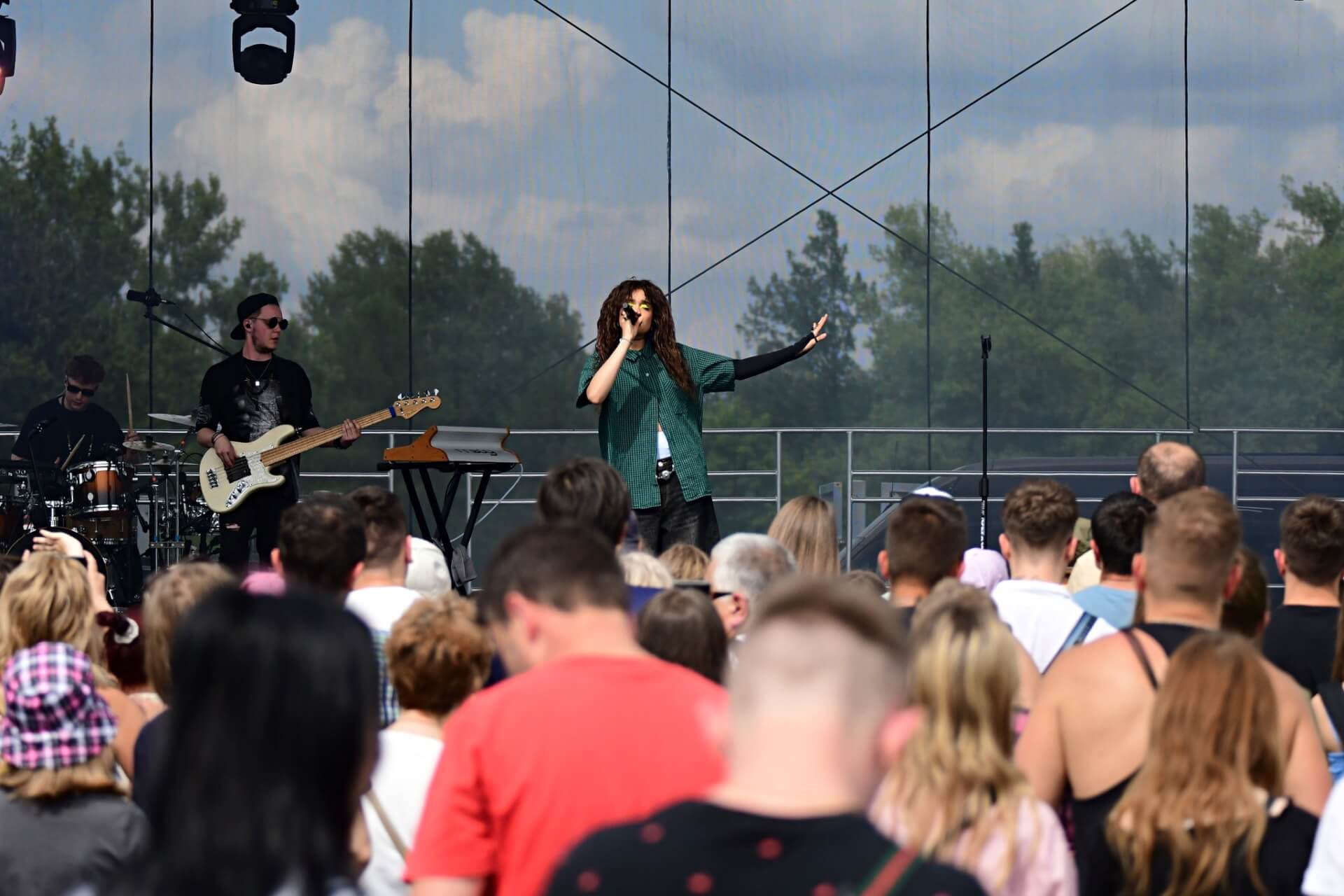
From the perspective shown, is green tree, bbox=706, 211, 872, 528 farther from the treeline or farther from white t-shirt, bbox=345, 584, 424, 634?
white t-shirt, bbox=345, 584, 424, 634

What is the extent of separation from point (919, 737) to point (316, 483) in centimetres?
914

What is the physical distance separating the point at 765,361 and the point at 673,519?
0.62 metres

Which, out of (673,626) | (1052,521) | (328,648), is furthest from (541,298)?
(328,648)

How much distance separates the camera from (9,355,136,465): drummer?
7457 millimetres

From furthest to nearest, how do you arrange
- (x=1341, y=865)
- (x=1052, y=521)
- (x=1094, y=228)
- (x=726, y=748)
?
(x=1094, y=228) → (x=1052, y=521) → (x=1341, y=865) → (x=726, y=748)

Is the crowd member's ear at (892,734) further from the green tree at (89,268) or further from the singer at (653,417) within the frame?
the green tree at (89,268)

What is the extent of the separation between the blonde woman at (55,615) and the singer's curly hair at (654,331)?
2.84m

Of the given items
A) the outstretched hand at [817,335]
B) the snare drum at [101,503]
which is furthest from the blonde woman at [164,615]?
the snare drum at [101,503]

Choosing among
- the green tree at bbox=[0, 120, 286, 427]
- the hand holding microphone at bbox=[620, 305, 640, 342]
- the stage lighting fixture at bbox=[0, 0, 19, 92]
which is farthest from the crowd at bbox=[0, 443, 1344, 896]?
the green tree at bbox=[0, 120, 286, 427]

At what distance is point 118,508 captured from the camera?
23.2 feet

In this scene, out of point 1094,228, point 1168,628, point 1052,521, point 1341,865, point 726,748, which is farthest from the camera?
point 1094,228

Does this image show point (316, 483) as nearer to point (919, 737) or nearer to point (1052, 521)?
point (1052, 521)

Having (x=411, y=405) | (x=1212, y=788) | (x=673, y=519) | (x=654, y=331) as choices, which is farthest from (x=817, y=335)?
(x=1212, y=788)

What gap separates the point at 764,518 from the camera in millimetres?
10375
